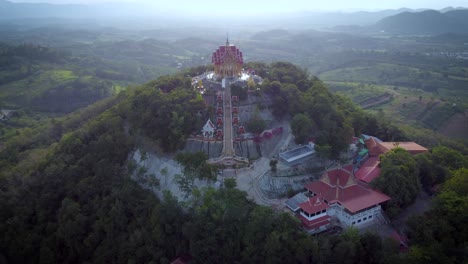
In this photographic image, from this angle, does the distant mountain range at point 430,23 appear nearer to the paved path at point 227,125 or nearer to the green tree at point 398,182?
the paved path at point 227,125

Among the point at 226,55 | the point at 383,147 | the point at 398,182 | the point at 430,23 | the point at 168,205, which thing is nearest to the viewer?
the point at 168,205

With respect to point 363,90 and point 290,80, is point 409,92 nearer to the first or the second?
point 363,90

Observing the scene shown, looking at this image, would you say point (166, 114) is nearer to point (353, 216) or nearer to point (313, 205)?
point (313, 205)

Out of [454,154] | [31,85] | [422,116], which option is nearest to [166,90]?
[454,154]

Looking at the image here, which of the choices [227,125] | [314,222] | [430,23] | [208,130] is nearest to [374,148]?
[314,222]

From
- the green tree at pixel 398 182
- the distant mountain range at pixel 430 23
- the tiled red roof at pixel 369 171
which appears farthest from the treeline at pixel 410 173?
the distant mountain range at pixel 430 23

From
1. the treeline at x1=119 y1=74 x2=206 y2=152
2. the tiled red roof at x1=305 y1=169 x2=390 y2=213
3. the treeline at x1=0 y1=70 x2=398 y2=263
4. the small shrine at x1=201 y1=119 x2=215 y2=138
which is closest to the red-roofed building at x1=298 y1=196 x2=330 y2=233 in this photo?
the tiled red roof at x1=305 y1=169 x2=390 y2=213
